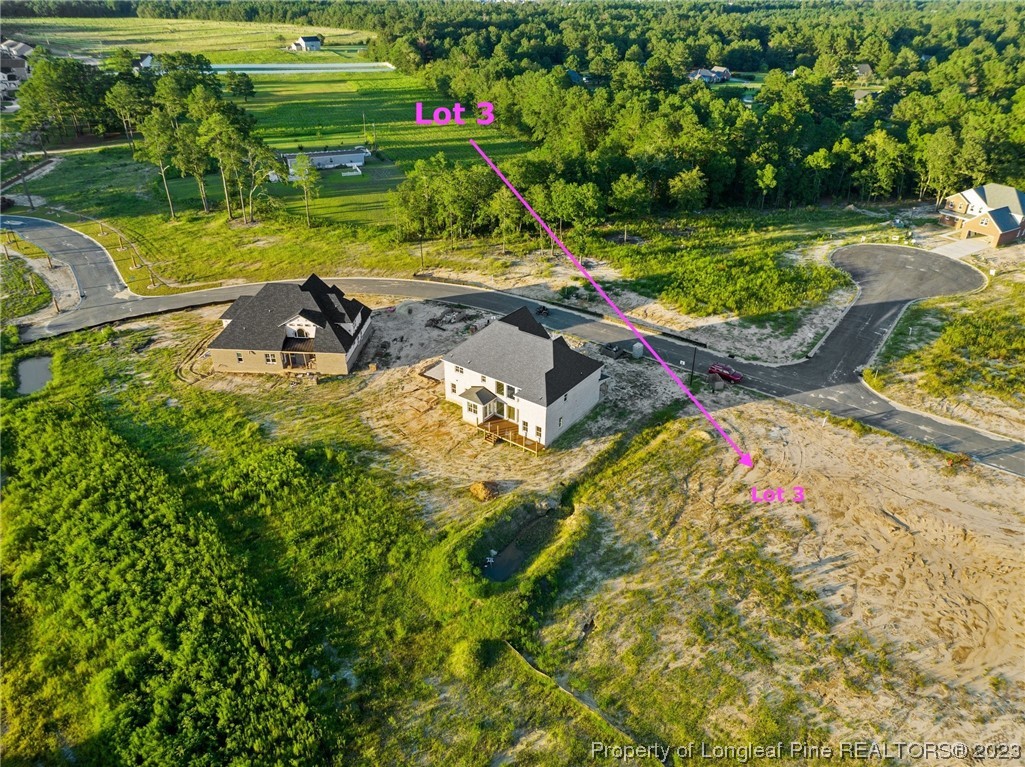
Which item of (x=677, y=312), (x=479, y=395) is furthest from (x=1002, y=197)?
(x=479, y=395)

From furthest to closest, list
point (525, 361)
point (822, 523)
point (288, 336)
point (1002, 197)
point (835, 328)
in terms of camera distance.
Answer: point (1002, 197) < point (835, 328) < point (288, 336) < point (525, 361) < point (822, 523)

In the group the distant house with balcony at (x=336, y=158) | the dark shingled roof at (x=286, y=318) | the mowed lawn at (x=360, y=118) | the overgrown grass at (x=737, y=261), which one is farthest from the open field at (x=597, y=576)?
the mowed lawn at (x=360, y=118)

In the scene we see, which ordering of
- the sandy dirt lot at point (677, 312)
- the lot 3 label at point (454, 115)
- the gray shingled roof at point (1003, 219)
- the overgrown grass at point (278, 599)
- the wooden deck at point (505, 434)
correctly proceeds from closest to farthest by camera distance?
the overgrown grass at point (278, 599)
the wooden deck at point (505, 434)
the sandy dirt lot at point (677, 312)
the gray shingled roof at point (1003, 219)
the lot 3 label at point (454, 115)

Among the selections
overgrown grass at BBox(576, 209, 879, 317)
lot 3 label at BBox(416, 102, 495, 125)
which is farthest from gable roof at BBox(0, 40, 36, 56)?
overgrown grass at BBox(576, 209, 879, 317)

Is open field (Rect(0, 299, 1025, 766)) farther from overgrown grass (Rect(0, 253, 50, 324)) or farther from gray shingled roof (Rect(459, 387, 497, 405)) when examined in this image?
overgrown grass (Rect(0, 253, 50, 324))

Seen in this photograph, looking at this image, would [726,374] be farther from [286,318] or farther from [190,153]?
[190,153]

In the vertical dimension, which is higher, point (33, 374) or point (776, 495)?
point (33, 374)

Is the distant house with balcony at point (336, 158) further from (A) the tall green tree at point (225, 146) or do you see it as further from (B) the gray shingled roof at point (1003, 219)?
(B) the gray shingled roof at point (1003, 219)
